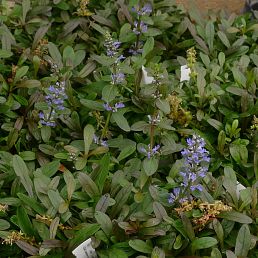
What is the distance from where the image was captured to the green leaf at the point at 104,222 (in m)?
2.24

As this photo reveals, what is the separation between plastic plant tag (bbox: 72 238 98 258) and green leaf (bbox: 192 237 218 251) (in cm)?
38

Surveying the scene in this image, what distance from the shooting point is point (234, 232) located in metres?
2.34

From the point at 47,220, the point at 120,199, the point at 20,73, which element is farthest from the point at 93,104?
the point at 47,220

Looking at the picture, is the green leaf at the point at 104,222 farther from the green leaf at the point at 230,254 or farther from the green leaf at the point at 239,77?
the green leaf at the point at 239,77

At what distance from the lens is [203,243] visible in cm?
219

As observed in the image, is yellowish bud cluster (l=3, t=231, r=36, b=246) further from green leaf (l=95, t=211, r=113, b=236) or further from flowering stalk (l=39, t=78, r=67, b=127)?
flowering stalk (l=39, t=78, r=67, b=127)

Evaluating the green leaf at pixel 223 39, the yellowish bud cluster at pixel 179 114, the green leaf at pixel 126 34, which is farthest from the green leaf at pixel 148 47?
the green leaf at pixel 223 39

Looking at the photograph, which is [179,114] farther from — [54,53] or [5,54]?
[5,54]

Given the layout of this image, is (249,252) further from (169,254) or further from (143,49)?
(143,49)

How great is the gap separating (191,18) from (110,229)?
1.78 metres

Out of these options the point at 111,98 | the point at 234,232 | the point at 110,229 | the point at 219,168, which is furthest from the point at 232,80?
the point at 110,229

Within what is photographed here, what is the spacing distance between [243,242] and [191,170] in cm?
35

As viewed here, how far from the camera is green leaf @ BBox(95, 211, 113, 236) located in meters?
2.24

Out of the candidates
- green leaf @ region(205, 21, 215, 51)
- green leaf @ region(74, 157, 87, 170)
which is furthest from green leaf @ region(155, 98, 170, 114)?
green leaf @ region(205, 21, 215, 51)
